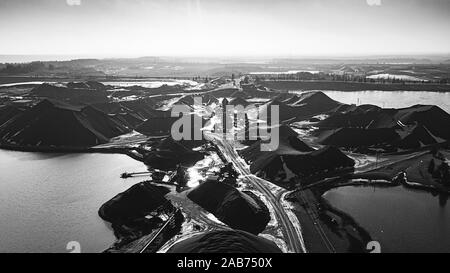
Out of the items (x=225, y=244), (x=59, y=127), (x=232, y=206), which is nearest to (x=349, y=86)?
(x=59, y=127)

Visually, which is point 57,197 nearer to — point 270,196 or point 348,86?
point 270,196

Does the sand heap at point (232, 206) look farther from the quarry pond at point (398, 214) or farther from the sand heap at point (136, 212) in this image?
the quarry pond at point (398, 214)

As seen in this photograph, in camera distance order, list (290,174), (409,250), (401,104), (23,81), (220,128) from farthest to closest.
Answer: (23,81) < (401,104) < (220,128) < (290,174) < (409,250)

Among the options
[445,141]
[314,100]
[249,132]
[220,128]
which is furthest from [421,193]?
[314,100]

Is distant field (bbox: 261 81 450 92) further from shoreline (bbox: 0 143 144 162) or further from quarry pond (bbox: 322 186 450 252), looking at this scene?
quarry pond (bbox: 322 186 450 252)

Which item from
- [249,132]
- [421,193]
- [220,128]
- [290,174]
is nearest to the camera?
[421,193]

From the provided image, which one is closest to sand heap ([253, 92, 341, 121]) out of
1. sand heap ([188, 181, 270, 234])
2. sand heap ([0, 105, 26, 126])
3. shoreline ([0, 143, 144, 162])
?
shoreline ([0, 143, 144, 162])

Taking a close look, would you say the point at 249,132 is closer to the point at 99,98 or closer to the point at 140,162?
the point at 140,162
